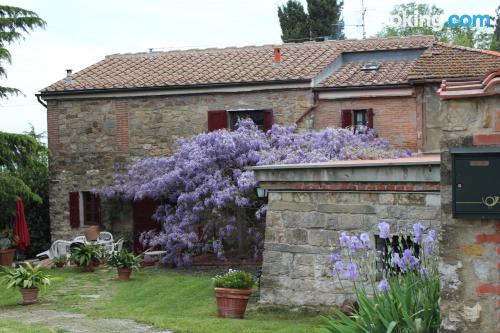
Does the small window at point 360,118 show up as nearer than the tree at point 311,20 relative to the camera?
Yes

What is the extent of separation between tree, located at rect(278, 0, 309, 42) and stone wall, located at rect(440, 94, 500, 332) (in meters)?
36.3

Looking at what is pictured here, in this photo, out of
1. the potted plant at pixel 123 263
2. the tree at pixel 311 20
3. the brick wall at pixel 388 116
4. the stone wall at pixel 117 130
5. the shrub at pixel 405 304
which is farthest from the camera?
the tree at pixel 311 20

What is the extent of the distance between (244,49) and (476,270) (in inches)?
863

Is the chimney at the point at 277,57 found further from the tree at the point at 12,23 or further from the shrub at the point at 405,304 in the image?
the shrub at the point at 405,304

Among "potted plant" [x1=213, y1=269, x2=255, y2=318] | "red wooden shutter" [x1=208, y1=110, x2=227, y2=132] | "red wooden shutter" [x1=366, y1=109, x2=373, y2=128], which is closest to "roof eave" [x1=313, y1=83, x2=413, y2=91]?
"red wooden shutter" [x1=366, y1=109, x2=373, y2=128]

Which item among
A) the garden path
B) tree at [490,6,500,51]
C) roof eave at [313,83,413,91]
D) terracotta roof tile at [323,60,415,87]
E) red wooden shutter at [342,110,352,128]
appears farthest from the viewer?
tree at [490,6,500,51]

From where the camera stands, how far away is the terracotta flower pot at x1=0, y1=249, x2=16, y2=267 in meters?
24.8

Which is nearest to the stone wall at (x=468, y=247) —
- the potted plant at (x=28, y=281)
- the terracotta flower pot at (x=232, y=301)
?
the terracotta flower pot at (x=232, y=301)

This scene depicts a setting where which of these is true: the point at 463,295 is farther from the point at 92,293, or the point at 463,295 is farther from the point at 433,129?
the point at 433,129

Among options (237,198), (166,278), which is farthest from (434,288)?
(237,198)

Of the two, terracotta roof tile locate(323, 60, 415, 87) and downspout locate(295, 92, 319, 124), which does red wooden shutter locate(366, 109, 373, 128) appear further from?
downspout locate(295, 92, 319, 124)

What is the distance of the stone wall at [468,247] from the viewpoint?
6.41 m

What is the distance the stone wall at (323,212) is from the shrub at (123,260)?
19.9 ft

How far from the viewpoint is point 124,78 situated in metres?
26.0
